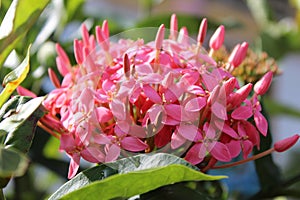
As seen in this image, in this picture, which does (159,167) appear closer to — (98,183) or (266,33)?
(98,183)

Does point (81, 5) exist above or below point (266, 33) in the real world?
above

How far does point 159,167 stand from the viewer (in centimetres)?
38

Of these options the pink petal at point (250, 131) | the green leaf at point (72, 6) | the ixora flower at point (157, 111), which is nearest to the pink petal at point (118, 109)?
the ixora flower at point (157, 111)

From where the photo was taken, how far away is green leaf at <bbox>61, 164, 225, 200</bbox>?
1.24 ft

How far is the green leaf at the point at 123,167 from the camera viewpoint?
1.28 feet

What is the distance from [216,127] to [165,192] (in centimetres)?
8

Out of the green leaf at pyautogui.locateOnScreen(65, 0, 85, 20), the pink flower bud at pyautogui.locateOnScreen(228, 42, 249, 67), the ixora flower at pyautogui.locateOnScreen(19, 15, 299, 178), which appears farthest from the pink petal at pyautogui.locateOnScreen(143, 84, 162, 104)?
the green leaf at pyautogui.locateOnScreen(65, 0, 85, 20)

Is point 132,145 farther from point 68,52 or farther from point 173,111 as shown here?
point 68,52

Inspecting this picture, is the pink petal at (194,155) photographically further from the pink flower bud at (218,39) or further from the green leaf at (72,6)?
the green leaf at (72,6)

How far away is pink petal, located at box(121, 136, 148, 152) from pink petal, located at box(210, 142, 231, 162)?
2.1 inches

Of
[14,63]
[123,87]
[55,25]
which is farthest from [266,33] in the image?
[123,87]

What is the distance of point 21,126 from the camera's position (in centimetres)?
41

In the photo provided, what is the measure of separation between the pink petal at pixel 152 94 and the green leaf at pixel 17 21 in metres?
0.10

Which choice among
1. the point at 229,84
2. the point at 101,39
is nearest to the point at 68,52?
the point at 101,39
